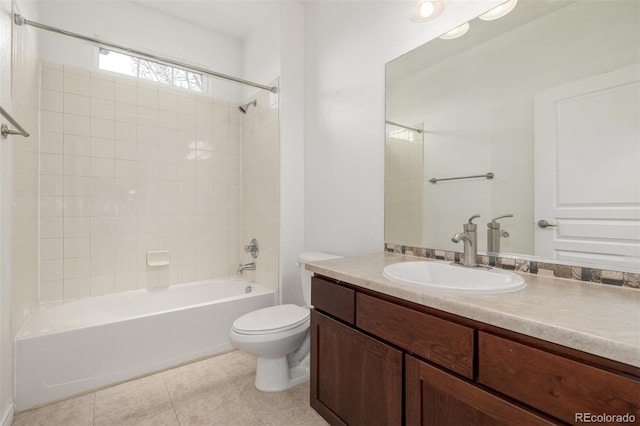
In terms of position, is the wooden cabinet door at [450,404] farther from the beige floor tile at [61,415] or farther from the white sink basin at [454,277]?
the beige floor tile at [61,415]

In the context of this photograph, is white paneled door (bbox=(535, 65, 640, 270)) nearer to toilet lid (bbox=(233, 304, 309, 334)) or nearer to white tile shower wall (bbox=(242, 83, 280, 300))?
toilet lid (bbox=(233, 304, 309, 334))

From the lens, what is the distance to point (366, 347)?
3.80 feet

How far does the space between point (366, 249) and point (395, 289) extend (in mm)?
921

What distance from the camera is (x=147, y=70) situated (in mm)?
2619

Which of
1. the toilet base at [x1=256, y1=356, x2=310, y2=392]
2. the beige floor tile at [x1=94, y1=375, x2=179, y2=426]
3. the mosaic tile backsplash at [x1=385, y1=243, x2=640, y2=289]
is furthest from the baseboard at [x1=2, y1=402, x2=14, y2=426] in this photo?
the mosaic tile backsplash at [x1=385, y1=243, x2=640, y2=289]

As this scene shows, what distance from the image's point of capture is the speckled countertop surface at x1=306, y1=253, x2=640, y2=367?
0.60 meters

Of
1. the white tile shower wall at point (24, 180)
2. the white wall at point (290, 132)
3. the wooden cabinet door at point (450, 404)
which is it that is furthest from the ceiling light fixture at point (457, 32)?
the white tile shower wall at point (24, 180)

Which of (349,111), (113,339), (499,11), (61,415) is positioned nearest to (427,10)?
(499,11)

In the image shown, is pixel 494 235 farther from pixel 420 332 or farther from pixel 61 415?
pixel 61 415

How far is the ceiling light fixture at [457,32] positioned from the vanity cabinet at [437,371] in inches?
51.9

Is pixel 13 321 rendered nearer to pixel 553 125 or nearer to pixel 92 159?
pixel 92 159

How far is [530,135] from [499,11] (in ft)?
1.92

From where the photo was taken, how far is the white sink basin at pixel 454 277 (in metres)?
0.95

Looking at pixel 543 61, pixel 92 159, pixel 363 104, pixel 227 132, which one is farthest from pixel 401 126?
pixel 92 159
